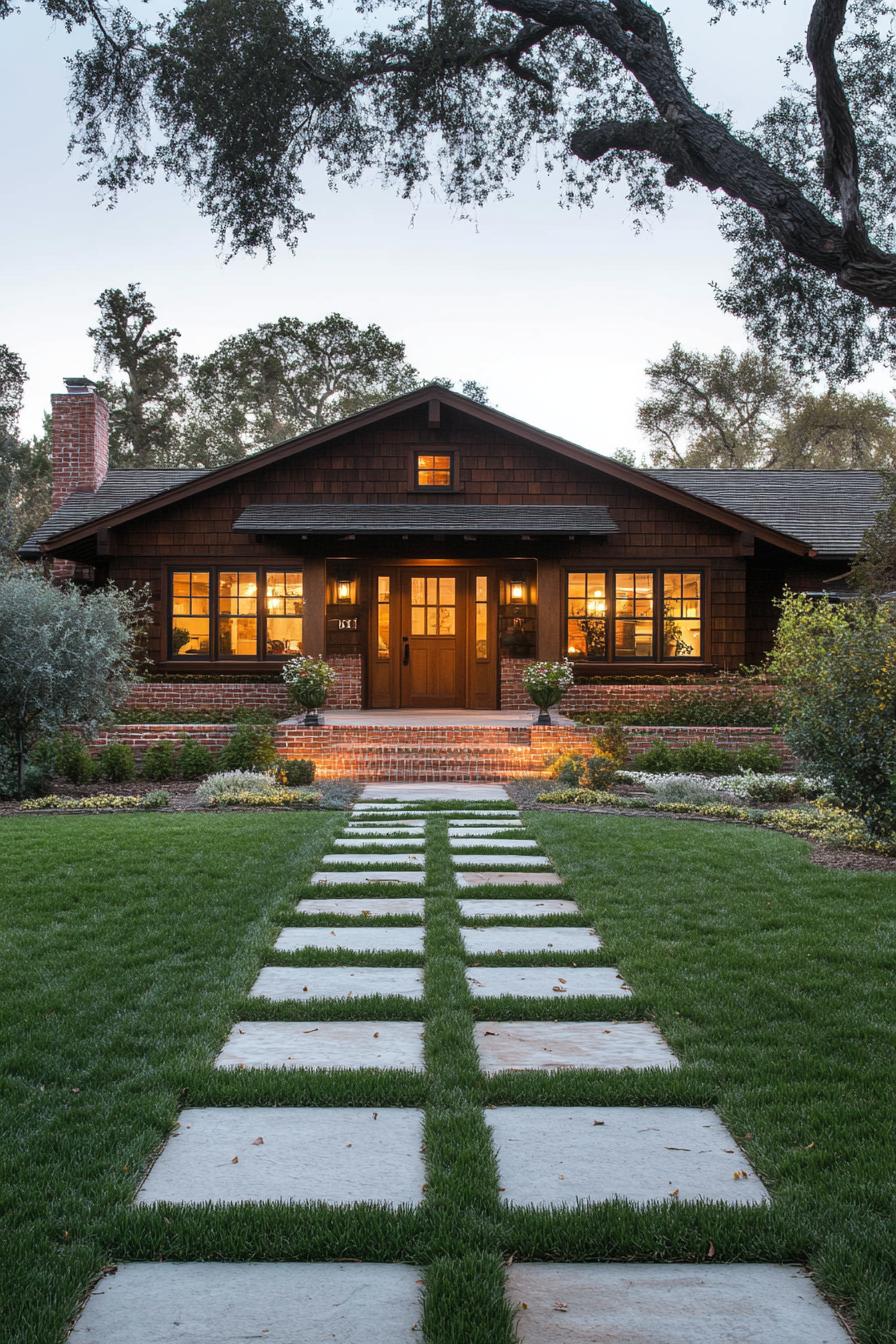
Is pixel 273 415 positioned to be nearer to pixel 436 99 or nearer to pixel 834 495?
pixel 834 495

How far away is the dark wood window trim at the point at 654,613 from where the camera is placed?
1617 centimetres

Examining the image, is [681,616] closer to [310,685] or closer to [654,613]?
[654,613]

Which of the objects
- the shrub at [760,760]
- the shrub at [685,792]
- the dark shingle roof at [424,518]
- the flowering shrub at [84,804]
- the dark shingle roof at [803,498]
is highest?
the dark shingle roof at [803,498]

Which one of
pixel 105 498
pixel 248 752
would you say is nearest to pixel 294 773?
pixel 248 752

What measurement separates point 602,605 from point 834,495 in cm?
578

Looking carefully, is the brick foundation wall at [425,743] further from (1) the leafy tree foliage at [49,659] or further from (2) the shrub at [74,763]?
(1) the leafy tree foliage at [49,659]

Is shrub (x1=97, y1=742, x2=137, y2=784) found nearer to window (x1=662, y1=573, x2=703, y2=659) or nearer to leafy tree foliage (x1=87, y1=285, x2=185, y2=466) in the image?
window (x1=662, y1=573, x2=703, y2=659)

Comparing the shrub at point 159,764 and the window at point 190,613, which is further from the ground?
the window at point 190,613

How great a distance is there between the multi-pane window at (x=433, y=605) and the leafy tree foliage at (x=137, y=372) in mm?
24443

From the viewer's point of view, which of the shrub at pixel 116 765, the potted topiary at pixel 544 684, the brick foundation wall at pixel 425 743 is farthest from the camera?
the potted topiary at pixel 544 684

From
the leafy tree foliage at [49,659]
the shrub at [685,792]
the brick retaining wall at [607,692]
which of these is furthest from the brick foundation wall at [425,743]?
the shrub at [685,792]

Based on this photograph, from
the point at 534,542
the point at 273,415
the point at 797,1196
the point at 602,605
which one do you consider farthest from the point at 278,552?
the point at 273,415

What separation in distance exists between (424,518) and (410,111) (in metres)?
8.22

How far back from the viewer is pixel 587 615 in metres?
16.3
